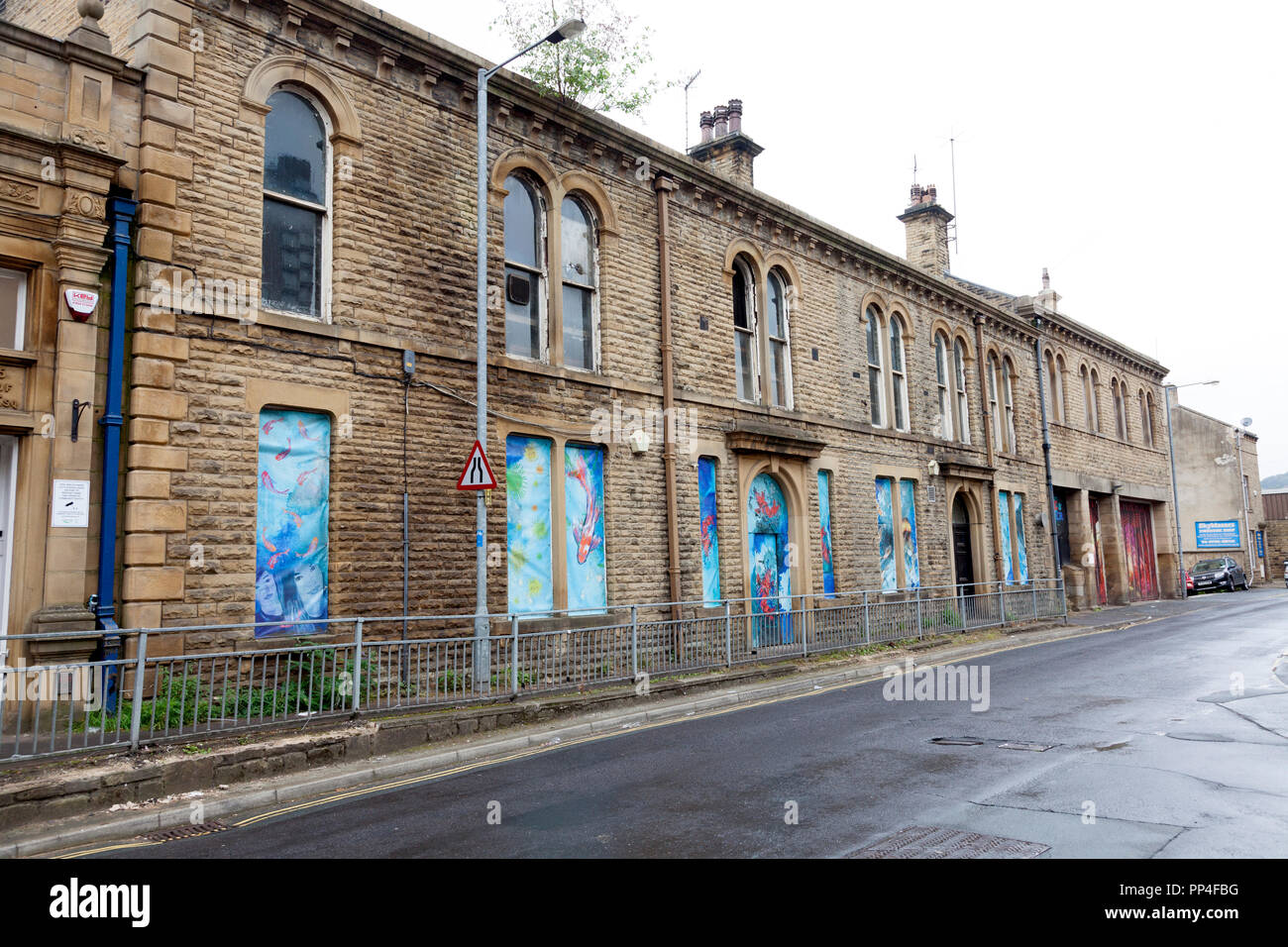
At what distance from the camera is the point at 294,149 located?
1145cm

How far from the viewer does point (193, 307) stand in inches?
392

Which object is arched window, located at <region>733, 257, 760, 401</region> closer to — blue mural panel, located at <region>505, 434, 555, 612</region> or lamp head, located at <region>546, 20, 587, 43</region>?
blue mural panel, located at <region>505, 434, 555, 612</region>

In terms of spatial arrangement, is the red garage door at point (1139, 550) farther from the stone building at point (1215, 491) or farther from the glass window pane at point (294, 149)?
the glass window pane at point (294, 149)

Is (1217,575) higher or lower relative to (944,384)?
lower

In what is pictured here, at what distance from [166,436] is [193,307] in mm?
1494

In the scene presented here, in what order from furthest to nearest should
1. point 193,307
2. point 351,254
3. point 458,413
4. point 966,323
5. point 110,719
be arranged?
point 966,323 < point 458,413 < point 351,254 < point 193,307 < point 110,719

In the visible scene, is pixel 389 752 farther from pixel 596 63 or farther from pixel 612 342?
pixel 596 63

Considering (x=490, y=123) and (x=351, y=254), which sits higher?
(x=490, y=123)

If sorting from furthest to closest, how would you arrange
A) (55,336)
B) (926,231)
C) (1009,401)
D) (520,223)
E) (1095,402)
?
(1095,402) < (1009,401) < (926,231) < (520,223) < (55,336)

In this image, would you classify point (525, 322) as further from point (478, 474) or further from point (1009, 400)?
point (1009, 400)

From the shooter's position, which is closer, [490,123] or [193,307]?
[193,307]

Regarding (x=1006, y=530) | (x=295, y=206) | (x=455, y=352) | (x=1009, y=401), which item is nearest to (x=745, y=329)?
(x=455, y=352)

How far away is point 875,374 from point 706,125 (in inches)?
283
